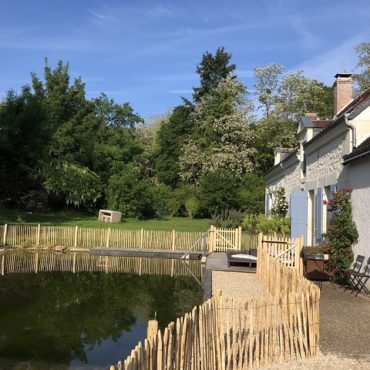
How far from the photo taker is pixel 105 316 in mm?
11297

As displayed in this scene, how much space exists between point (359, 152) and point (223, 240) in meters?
10.7

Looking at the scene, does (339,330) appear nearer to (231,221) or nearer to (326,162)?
(326,162)

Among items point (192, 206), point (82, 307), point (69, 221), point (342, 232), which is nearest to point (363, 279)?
point (342, 232)

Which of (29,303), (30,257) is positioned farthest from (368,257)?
(30,257)

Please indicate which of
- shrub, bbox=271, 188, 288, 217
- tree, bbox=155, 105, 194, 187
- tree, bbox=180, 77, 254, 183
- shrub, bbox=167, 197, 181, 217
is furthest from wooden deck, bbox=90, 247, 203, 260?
tree, bbox=155, 105, 194, 187

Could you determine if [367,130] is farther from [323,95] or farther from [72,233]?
[323,95]

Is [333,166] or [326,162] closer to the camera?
[333,166]

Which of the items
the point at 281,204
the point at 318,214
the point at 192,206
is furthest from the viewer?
the point at 192,206

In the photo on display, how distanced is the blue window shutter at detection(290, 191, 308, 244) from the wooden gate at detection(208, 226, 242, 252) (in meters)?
3.76

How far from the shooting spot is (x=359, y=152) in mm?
10914

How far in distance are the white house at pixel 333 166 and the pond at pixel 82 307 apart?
4.54 meters

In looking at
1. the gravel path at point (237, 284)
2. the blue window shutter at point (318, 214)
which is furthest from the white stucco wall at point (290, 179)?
Result: the gravel path at point (237, 284)

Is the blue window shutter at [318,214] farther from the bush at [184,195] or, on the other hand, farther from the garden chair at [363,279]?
the bush at [184,195]

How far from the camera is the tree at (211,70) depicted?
49.3m
